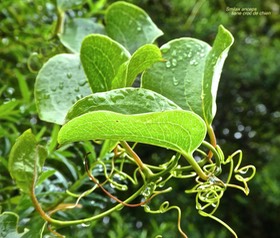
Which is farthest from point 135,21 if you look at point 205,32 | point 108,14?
point 205,32

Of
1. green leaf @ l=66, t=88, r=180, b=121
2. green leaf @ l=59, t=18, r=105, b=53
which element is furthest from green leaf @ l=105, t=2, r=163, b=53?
green leaf @ l=66, t=88, r=180, b=121

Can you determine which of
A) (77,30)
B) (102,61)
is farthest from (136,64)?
(77,30)

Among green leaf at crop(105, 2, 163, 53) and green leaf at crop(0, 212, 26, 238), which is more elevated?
green leaf at crop(105, 2, 163, 53)

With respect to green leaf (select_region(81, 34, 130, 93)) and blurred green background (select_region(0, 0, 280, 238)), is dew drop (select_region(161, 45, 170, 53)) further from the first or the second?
blurred green background (select_region(0, 0, 280, 238))

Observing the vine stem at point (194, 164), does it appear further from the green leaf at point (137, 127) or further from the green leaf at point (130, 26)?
the green leaf at point (130, 26)

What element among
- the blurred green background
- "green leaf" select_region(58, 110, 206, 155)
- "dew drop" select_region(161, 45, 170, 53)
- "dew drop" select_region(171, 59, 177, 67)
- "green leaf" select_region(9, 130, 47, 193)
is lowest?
the blurred green background

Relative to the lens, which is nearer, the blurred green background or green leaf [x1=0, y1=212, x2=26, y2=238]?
green leaf [x1=0, y1=212, x2=26, y2=238]

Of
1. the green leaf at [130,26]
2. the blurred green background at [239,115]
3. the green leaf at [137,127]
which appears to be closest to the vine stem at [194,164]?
the green leaf at [137,127]
